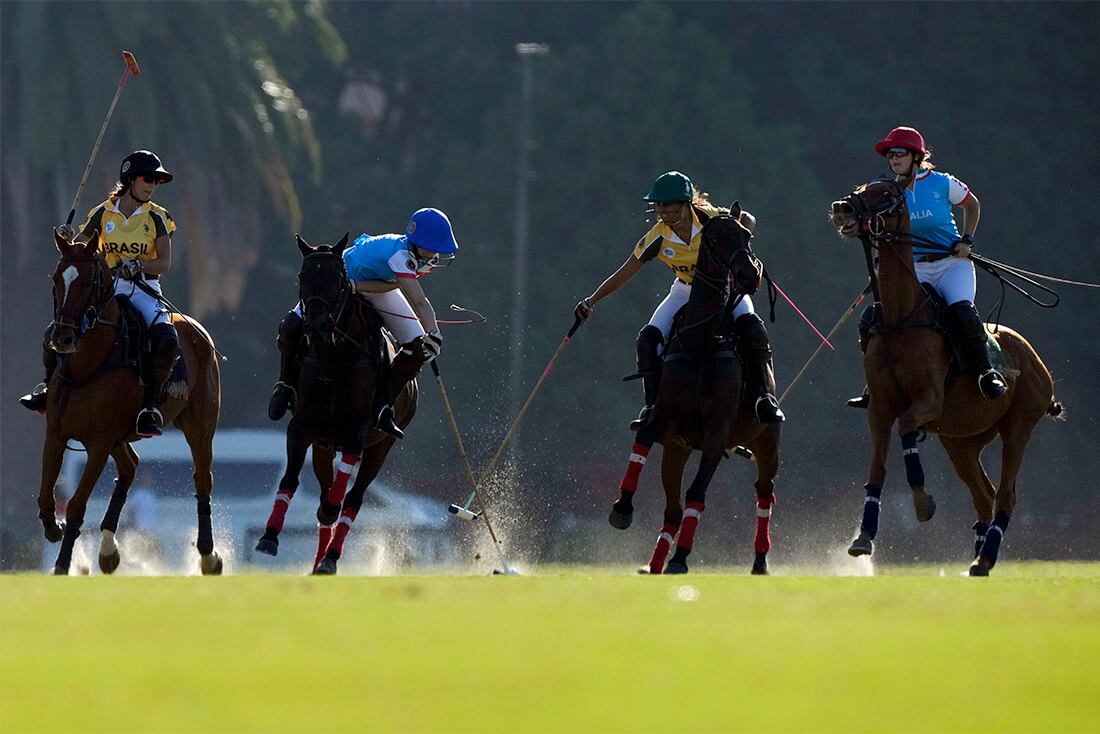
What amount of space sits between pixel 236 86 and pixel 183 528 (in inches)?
491

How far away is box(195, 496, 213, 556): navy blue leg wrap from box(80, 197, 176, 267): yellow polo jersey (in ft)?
7.14

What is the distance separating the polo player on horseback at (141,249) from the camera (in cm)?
1780

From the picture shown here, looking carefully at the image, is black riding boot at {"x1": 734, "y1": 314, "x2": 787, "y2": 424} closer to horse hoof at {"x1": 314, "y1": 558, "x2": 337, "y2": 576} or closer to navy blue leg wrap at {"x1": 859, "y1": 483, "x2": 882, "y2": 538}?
navy blue leg wrap at {"x1": 859, "y1": 483, "x2": 882, "y2": 538}

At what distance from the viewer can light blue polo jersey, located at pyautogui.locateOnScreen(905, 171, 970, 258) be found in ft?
58.2

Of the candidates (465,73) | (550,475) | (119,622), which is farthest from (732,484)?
(119,622)

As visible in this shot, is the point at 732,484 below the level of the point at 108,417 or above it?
below

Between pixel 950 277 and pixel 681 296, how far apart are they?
6.33 feet

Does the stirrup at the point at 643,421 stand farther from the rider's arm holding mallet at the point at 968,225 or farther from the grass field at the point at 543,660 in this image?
the grass field at the point at 543,660

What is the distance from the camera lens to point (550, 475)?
1631 inches

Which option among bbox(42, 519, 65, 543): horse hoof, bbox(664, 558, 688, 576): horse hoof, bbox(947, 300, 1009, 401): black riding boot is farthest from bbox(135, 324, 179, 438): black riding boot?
bbox(947, 300, 1009, 401): black riding boot

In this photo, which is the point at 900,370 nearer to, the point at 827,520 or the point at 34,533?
the point at 827,520

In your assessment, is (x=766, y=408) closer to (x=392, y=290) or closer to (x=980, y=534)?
(x=392, y=290)

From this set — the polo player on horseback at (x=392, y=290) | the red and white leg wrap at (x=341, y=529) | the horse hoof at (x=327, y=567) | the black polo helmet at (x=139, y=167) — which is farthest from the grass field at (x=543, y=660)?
the black polo helmet at (x=139, y=167)

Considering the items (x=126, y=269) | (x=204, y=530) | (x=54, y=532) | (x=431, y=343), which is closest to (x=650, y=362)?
(x=431, y=343)
